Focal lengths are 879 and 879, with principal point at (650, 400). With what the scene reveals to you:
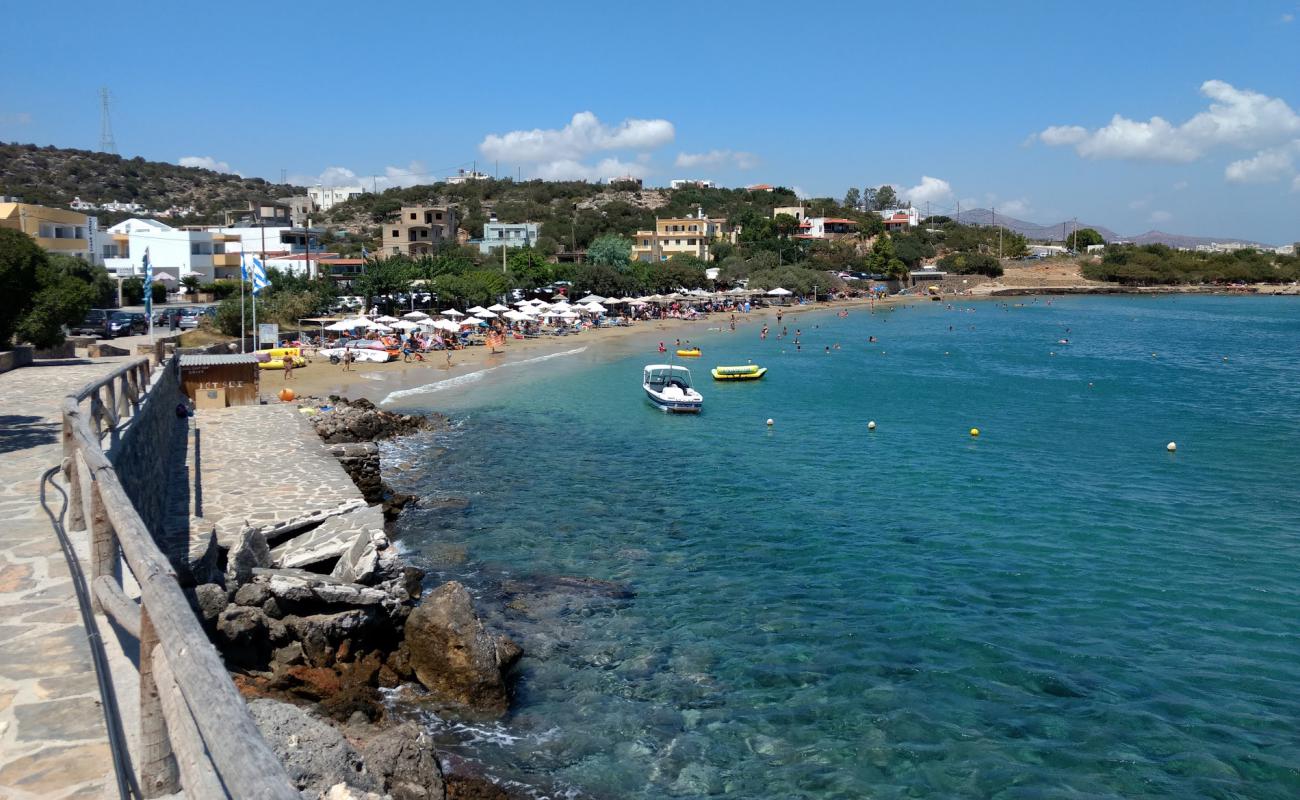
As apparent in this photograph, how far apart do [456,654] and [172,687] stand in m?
8.14

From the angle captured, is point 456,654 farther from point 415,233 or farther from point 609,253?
point 415,233

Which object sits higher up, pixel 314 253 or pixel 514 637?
pixel 314 253

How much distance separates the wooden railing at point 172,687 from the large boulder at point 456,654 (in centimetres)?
514

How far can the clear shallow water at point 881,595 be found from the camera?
10117 millimetres

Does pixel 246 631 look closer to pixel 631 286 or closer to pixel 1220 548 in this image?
pixel 1220 548

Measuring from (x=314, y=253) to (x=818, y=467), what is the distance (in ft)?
212

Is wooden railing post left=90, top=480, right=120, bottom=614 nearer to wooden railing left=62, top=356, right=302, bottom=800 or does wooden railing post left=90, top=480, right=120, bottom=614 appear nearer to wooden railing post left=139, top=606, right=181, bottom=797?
wooden railing left=62, top=356, right=302, bottom=800

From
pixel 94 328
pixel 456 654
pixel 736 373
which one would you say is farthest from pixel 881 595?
pixel 94 328

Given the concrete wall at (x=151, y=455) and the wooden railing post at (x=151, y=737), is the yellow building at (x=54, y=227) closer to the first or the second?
the concrete wall at (x=151, y=455)

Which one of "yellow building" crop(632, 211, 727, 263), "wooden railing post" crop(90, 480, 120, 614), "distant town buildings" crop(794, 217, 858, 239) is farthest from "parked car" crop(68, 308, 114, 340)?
"distant town buildings" crop(794, 217, 858, 239)

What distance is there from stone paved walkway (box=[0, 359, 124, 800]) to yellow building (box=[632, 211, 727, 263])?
96.6 metres

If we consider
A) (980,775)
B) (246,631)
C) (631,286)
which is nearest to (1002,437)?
(980,775)

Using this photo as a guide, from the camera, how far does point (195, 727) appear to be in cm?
310

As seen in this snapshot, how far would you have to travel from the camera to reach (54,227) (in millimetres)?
51188
